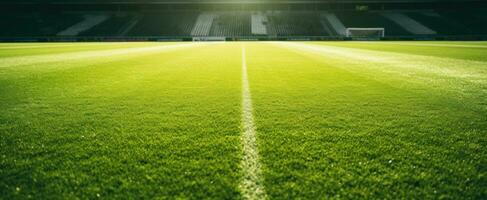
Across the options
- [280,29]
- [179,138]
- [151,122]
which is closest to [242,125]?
[179,138]

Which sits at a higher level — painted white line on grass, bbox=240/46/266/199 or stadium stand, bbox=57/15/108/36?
stadium stand, bbox=57/15/108/36

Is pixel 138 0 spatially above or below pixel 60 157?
above

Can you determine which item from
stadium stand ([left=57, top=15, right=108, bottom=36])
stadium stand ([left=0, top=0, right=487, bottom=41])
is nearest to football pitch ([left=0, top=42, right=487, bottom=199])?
stadium stand ([left=0, top=0, right=487, bottom=41])

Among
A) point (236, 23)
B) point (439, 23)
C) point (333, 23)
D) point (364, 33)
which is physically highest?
point (236, 23)

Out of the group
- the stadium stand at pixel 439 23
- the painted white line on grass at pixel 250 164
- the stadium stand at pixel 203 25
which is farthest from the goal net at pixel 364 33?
the painted white line on grass at pixel 250 164

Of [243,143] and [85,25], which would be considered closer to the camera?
[243,143]

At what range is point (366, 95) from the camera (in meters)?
4.05

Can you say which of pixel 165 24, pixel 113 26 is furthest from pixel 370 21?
pixel 113 26

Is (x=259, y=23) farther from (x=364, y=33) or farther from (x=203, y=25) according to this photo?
(x=364, y=33)

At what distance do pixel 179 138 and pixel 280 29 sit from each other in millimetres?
42340

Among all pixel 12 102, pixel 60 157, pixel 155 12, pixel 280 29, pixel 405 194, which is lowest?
pixel 405 194

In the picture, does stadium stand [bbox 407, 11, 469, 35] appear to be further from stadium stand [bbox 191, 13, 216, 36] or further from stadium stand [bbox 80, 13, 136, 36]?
stadium stand [bbox 80, 13, 136, 36]

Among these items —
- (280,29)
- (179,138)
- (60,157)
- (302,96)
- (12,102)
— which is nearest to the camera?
(60,157)

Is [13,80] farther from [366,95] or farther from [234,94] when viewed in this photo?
[366,95]
